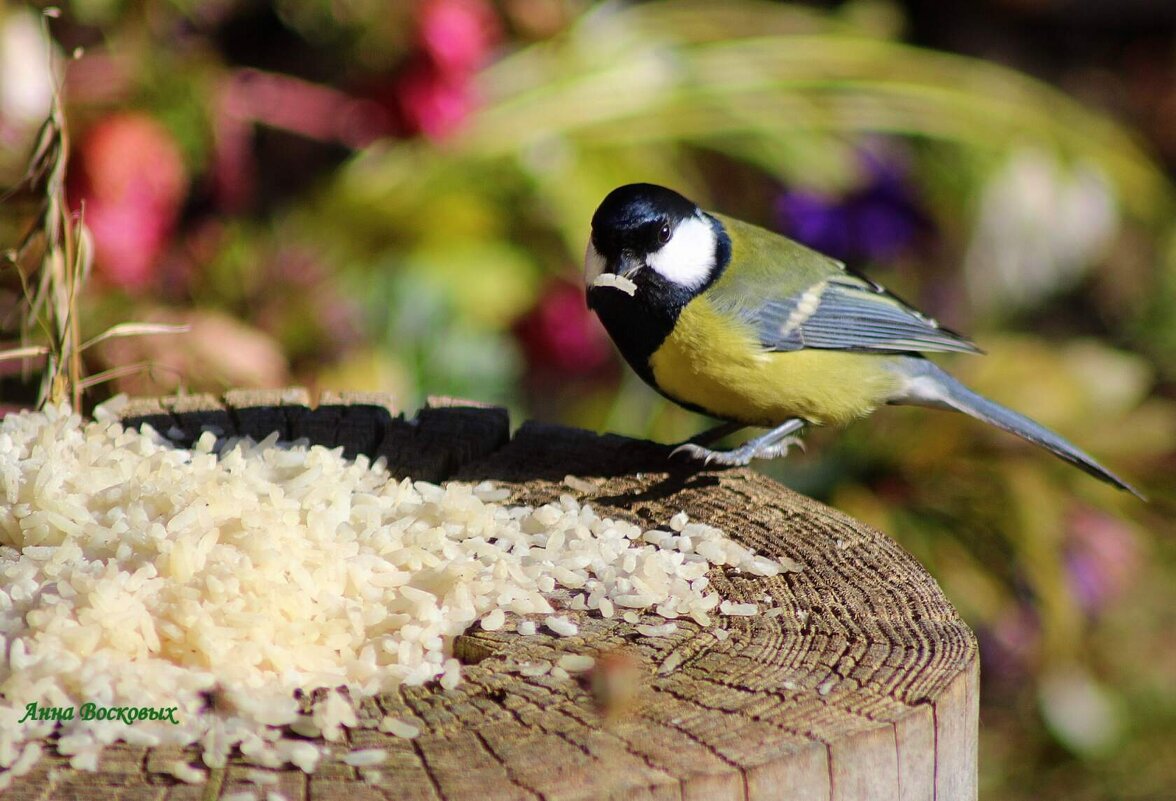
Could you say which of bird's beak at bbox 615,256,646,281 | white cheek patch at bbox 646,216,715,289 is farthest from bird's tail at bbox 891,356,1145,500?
bird's beak at bbox 615,256,646,281

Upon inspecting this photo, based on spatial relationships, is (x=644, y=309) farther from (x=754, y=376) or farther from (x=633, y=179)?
(x=633, y=179)

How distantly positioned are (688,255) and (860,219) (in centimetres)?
168

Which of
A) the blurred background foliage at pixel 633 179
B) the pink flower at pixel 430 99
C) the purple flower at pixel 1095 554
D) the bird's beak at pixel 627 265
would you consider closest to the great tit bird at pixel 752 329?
the bird's beak at pixel 627 265

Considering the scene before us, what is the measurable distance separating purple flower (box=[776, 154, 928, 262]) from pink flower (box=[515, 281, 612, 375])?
679mm

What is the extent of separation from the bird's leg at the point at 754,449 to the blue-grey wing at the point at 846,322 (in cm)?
16

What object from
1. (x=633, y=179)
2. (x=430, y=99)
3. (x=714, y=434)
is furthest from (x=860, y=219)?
(x=714, y=434)

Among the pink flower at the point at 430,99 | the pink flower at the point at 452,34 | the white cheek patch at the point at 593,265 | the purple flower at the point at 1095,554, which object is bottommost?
the purple flower at the point at 1095,554

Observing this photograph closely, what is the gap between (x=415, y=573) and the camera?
1.68 meters

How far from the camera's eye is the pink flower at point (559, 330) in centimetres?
388

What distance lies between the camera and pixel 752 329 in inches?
91.4

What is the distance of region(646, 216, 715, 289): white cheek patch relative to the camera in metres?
2.26

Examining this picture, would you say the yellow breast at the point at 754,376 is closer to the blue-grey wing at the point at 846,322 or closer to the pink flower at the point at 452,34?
the blue-grey wing at the point at 846,322

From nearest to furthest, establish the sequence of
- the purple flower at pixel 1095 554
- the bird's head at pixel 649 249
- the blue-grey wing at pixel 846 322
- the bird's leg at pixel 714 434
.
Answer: the bird's head at pixel 649 249 → the blue-grey wing at pixel 846 322 → the bird's leg at pixel 714 434 → the purple flower at pixel 1095 554

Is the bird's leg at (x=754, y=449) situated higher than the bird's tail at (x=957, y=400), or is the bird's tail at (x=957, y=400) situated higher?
the bird's tail at (x=957, y=400)
